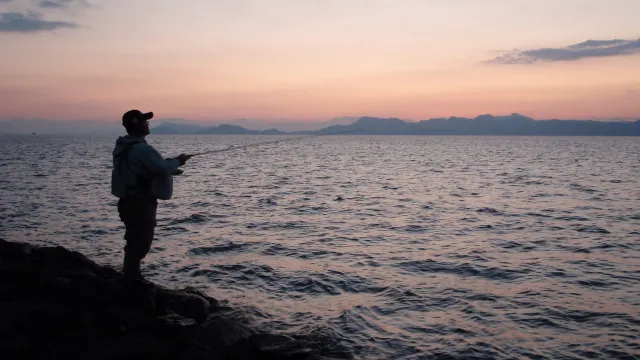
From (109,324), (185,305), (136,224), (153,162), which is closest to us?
(109,324)

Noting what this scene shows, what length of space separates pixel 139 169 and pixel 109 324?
2136 mm

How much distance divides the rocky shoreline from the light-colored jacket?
5.64 ft

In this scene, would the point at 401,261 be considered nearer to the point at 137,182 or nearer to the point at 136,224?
the point at 136,224

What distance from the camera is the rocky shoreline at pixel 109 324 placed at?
572 centimetres

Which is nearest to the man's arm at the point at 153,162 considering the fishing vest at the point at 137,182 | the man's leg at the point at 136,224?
the fishing vest at the point at 137,182

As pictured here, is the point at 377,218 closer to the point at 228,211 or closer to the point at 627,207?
the point at 228,211

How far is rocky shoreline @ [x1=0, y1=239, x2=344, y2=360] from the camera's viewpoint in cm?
572

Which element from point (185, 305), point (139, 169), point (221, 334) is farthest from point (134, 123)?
point (221, 334)

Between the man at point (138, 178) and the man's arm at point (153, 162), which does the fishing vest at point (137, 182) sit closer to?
the man at point (138, 178)

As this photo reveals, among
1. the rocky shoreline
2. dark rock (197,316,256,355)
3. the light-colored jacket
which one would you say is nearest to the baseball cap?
the light-colored jacket

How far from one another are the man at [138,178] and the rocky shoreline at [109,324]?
890 mm

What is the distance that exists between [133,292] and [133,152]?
2331 mm

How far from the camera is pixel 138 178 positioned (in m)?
6.89

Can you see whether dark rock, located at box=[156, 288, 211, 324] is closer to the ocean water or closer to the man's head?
the ocean water
